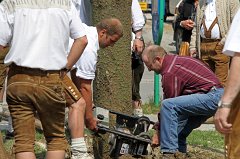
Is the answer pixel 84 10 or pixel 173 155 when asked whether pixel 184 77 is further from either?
pixel 84 10

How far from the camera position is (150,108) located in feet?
38.0

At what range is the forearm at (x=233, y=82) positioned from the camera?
4.40m

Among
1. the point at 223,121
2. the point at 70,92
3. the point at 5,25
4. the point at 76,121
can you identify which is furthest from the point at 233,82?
the point at 76,121

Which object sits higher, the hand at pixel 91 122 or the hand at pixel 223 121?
the hand at pixel 223 121

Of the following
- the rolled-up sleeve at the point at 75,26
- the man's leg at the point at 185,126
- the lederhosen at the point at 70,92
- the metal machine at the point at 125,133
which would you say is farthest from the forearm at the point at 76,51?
the man's leg at the point at 185,126

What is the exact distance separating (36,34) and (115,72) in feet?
6.42

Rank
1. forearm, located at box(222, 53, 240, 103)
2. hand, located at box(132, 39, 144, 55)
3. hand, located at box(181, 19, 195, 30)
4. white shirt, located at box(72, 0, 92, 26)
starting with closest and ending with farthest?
1. forearm, located at box(222, 53, 240, 103)
2. white shirt, located at box(72, 0, 92, 26)
3. hand, located at box(132, 39, 144, 55)
4. hand, located at box(181, 19, 195, 30)

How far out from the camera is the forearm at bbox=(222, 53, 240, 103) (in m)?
4.40

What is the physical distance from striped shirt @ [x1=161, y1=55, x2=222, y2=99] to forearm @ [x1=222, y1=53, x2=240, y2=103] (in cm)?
265

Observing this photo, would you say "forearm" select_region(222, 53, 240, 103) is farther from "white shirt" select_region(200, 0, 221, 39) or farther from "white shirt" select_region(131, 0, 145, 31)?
"white shirt" select_region(131, 0, 145, 31)

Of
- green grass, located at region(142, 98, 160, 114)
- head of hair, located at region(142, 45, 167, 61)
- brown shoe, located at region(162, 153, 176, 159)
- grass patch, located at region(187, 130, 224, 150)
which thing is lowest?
green grass, located at region(142, 98, 160, 114)

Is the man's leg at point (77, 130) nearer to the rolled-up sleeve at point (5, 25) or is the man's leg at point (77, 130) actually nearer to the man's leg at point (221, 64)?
the rolled-up sleeve at point (5, 25)

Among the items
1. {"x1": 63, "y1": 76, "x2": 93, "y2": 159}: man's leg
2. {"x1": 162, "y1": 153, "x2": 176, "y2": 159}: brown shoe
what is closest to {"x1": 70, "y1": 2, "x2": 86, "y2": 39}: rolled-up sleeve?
{"x1": 63, "y1": 76, "x2": 93, "y2": 159}: man's leg

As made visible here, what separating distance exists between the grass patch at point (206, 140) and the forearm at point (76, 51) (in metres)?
3.00
